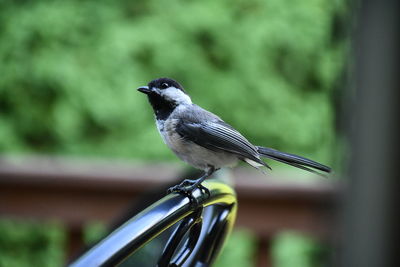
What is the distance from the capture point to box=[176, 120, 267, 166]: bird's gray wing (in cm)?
88

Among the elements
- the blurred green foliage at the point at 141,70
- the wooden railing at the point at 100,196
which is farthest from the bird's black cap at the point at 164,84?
the wooden railing at the point at 100,196

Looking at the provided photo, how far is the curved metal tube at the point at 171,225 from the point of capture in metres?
0.58

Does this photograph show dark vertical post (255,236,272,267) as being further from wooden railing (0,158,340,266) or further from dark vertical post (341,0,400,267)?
dark vertical post (341,0,400,267)

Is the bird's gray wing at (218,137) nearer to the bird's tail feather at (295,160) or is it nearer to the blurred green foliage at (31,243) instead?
the bird's tail feather at (295,160)

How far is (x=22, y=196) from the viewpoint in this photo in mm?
1860

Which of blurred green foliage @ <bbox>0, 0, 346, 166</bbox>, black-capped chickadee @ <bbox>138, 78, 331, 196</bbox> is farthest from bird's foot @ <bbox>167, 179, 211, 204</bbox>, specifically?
blurred green foliage @ <bbox>0, 0, 346, 166</bbox>

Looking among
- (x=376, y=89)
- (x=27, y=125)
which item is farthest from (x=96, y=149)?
(x=376, y=89)

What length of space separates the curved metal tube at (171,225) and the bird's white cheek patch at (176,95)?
0.43 feet

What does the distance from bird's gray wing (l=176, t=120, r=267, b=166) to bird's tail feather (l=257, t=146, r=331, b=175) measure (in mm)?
15

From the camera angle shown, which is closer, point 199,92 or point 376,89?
point 376,89

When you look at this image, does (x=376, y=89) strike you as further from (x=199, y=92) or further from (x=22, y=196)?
(x=22, y=196)

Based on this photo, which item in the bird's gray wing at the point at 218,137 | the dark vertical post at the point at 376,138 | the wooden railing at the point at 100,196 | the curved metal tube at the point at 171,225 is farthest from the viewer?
the wooden railing at the point at 100,196

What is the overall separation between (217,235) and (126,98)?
63 cm

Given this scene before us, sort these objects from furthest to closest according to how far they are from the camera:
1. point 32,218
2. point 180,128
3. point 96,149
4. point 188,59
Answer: point 32,218, point 96,149, point 188,59, point 180,128
